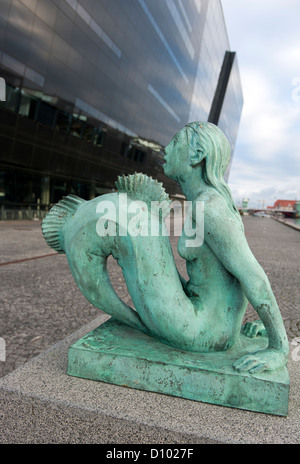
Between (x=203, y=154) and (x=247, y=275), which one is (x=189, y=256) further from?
(x=203, y=154)

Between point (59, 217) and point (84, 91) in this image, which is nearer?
point (59, 217)

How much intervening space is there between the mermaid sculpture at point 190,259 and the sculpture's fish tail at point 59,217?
13 cm

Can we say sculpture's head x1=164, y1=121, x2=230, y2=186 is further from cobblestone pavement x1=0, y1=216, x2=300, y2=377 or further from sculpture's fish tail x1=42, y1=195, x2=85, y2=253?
cobblestone pavement x1=0, y1=216, x2=300, y2=377

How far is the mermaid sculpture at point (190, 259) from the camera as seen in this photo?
5.88ft

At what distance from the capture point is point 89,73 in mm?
19703

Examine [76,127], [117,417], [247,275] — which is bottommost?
[117,417]

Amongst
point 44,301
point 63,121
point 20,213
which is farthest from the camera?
point 20,213

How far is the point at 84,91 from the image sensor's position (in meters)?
19.8

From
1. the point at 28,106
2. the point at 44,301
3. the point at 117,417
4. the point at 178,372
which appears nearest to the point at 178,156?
the point at 178,372

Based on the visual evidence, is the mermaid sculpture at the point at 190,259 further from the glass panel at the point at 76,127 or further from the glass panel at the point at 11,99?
the glass panel at the point at 76,127

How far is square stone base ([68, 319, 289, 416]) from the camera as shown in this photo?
1.73m

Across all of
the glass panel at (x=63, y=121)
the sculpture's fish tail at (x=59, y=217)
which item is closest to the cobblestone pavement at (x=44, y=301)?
the sculpture's fish tail at (x=59, y=217)

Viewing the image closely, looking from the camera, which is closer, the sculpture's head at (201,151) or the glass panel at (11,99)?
the sculpture's head at (201,151)

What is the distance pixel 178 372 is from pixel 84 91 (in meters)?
20.5
